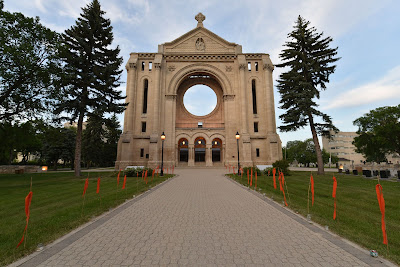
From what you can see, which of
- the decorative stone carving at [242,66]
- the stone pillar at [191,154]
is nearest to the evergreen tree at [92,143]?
the stone pillar at [191,154]

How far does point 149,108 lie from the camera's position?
36969mm

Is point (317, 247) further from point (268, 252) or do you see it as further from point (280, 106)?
point (280, 106)

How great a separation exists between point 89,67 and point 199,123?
23997mm

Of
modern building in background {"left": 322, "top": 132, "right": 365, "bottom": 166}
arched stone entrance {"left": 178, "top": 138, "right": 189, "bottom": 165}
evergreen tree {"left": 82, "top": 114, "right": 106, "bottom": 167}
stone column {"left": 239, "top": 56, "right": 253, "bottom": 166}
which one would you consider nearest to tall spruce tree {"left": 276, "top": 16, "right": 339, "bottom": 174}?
stone column {"left": 239, "top": 56, "right": 253, "bottom": 166}

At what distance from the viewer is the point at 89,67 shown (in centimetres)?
2233

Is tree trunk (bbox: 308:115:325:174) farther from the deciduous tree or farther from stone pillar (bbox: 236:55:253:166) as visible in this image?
the deciduous tree

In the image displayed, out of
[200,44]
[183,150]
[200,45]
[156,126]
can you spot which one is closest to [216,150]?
[183,150]

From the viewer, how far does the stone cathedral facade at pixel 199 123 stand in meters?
35.4

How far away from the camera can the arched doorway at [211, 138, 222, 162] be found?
39375 mm

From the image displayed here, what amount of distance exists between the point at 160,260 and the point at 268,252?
6.73 ft

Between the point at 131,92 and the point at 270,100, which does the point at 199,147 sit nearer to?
the point at 270,100

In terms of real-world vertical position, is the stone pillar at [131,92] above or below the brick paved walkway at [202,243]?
above

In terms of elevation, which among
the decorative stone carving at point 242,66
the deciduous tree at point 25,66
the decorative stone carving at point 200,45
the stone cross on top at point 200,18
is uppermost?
the stone cross on top at point 200,18

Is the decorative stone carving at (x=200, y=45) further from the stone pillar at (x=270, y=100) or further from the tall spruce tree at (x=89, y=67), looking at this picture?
the tall spruce tree at (x=89, y=67)
